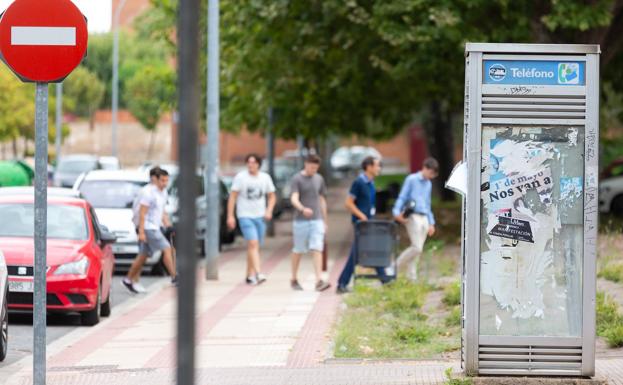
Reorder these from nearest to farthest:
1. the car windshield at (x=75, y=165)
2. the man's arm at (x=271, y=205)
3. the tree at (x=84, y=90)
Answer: the man's arm at (x=271, y=205) → the car windshield at (x=75, y=165) → the tree at (x=84, y=90)

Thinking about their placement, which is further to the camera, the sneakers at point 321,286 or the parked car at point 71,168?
the parked car at point 71,168

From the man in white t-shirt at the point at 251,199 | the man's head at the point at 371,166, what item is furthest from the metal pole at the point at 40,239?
the man in white t-shirt at the point at 251,199

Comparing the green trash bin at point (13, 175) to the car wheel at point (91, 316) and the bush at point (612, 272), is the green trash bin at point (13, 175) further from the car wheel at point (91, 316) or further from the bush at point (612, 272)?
the bush at point (612, 272)

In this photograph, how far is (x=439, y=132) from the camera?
41062 millimetres

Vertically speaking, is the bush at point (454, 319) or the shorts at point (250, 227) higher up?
the shorts at point (250, 227)

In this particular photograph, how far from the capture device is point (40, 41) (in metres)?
7.84

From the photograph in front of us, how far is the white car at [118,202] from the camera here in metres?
20.4

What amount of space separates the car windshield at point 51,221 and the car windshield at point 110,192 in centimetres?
603

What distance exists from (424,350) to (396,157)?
305 ft

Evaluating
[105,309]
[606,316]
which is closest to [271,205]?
[105,309]

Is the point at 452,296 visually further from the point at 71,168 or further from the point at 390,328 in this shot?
the point at 71,168

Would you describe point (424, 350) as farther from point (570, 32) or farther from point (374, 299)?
point (570, 32)

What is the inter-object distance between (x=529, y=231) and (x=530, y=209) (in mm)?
148

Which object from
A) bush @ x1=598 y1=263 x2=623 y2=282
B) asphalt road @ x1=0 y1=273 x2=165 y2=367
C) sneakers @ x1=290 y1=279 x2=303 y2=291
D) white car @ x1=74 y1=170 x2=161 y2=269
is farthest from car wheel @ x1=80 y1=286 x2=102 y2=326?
white car @ x1=74 y1=170 x2=161 y2=269
